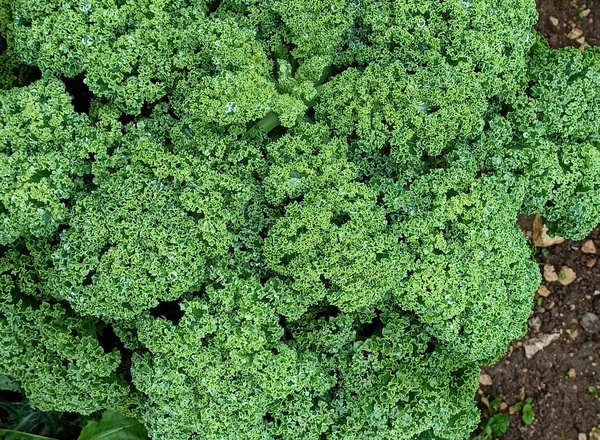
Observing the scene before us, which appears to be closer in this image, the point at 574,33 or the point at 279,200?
the point at 279,200

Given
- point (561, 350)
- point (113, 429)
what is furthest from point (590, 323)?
point (113, 429)

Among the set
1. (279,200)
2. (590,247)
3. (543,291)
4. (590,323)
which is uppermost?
(279,200)

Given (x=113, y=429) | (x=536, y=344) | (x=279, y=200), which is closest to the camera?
(x=279, y=200)

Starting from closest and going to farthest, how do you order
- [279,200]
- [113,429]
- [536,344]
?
1. [279,200]
2. [113,429]
3. [536,344]

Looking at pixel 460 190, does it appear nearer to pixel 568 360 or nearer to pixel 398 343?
pixel 398 343

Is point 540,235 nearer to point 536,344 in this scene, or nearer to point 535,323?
point 535,323

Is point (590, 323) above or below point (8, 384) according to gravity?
below
